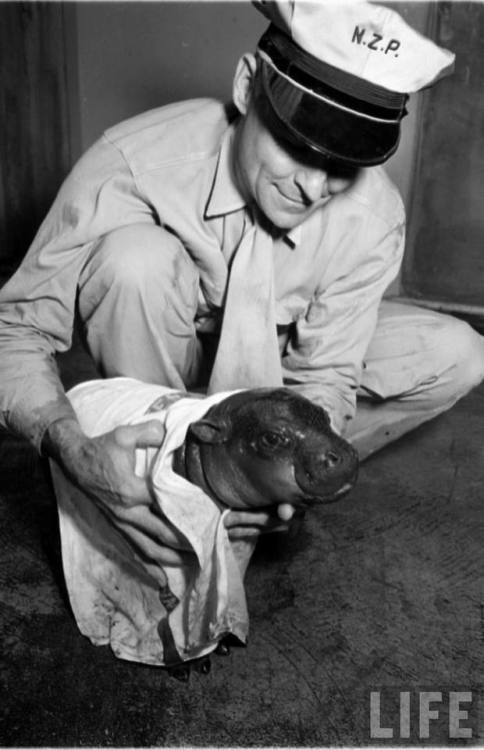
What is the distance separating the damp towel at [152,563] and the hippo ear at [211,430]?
0.05 metres

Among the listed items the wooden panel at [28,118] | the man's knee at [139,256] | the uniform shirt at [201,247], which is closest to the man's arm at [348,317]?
the uniform shirt at [201,247]

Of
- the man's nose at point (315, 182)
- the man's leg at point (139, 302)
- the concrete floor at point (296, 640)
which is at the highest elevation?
the man's nose at point (315, 182)

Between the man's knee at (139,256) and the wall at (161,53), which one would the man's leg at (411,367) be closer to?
the man's knee at (139,256)

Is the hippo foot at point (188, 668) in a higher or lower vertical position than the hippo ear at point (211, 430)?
lower

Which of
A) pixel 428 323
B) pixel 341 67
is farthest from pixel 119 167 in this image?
pixel 428 323

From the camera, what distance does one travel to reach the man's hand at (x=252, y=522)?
1.43m

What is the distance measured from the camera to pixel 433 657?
5.13 feet

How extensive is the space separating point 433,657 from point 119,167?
1.19 metres

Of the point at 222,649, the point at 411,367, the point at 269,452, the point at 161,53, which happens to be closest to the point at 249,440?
the point at 269,452

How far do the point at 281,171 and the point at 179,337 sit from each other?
0.49 metres

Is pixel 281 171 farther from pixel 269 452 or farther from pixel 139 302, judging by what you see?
pixel 269 452

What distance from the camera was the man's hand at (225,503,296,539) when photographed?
Answer: 1.43 meters

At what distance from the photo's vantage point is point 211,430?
1305 millimetres

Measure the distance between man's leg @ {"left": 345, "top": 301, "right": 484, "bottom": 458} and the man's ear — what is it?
31.9 inches
